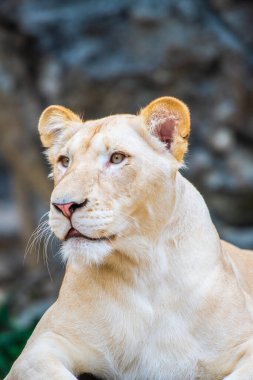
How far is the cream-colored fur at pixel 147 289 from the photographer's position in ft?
12.2

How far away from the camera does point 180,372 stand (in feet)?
12.6

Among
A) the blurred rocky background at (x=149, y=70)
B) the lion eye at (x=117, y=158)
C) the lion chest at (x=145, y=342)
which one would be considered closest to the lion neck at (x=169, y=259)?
the lion chest at (x=145, y=342)

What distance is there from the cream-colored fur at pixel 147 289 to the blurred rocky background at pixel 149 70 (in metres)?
4.97

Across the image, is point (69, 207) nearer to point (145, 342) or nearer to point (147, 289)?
point (147, 289)

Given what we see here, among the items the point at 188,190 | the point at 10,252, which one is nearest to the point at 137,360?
the point at 188,190

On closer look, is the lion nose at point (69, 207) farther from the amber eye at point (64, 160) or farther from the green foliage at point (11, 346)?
the green foliage at point (11, 346)

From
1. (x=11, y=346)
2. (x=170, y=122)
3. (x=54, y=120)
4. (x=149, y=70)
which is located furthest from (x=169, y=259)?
(x=149, y=70)

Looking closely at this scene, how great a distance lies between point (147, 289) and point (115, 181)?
0.52 meters

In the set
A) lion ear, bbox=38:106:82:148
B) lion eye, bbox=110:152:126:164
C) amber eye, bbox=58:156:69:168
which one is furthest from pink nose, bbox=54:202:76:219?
lion ear, bbox=38:106:82:148

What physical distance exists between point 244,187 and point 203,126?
2.39ft

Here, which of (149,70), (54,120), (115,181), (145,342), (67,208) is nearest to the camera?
(67,208)

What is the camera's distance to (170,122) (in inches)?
152

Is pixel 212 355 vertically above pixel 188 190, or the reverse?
pixel 188 190

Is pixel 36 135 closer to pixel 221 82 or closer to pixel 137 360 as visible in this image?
pixel 221 82
